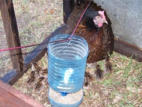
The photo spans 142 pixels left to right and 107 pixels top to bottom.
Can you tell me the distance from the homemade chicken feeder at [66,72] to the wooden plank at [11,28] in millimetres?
341

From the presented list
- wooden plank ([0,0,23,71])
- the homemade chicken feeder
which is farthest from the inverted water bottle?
wooden plank ([0,0,23,71])

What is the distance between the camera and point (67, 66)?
2.25 m

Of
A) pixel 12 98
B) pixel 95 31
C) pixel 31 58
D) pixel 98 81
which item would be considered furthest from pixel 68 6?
pixel 12 98

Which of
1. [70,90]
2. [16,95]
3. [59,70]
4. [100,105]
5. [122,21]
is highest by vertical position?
[16,95]

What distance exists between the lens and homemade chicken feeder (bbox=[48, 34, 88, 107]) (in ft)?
7.49

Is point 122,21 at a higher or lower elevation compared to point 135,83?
higher

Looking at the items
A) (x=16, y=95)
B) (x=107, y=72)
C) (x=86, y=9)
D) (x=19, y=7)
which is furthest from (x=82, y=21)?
(x=16, y=95)

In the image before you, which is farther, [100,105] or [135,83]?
[135,83]

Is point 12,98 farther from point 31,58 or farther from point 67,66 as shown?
point 31,58

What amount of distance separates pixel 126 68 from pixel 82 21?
0.81 meters

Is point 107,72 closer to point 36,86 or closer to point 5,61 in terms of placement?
point 36,86

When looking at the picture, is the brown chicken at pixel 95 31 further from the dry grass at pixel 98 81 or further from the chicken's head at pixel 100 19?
the dry grass at pixel 98 81

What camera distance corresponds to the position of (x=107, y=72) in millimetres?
2785

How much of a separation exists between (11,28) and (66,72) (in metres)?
0.68
